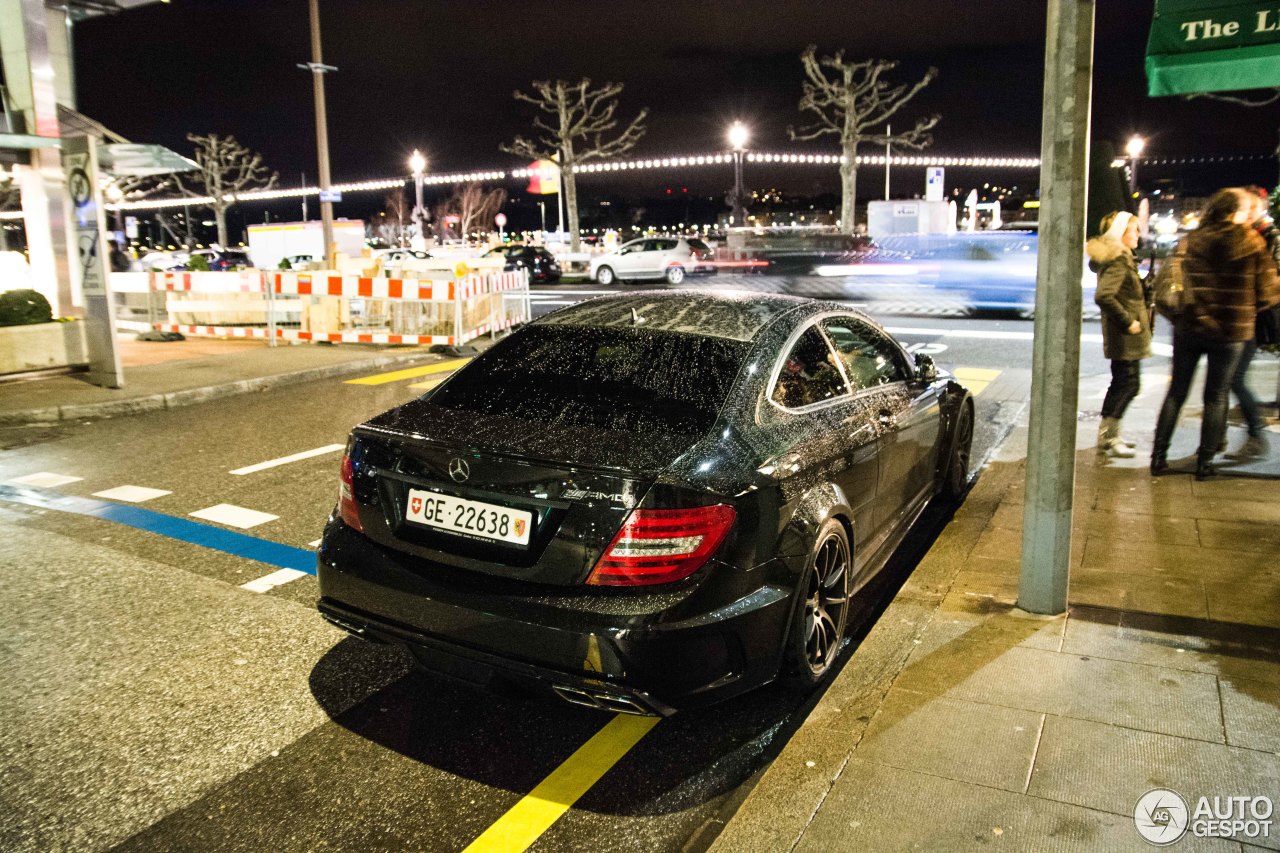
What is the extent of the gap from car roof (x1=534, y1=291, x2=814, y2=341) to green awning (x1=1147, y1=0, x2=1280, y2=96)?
8.73 ft

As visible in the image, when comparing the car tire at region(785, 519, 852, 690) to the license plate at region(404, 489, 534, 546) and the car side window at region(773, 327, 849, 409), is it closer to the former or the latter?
the car side window at region(773, 327, 849, 409)

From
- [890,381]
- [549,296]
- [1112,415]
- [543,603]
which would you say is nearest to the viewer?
[543,603]

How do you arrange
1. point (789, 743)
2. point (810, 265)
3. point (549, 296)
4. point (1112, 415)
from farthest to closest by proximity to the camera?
point (549, 296), point (810, 265), point (1112, 415), point (789, 743)

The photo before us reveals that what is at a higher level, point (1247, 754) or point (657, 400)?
point (657, 400)

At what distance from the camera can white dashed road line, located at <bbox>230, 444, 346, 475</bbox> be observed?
7.15 metres

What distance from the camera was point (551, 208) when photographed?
7087 inches

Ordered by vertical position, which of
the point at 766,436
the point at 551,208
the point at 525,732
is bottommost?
the point at 525,732

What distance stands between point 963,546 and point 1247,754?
7.18 feet

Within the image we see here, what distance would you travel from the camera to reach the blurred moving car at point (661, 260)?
30.2 m

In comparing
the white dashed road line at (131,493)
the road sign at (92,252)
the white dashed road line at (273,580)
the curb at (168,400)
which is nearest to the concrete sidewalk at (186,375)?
the curb at (168,400)

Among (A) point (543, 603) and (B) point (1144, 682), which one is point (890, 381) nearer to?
(B) point (1144, 682)

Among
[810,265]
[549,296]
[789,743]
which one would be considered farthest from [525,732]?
[549,296]

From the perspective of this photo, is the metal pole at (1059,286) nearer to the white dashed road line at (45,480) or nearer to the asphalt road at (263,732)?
the asphalt road at (263,732)

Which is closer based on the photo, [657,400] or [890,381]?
[657,400]
